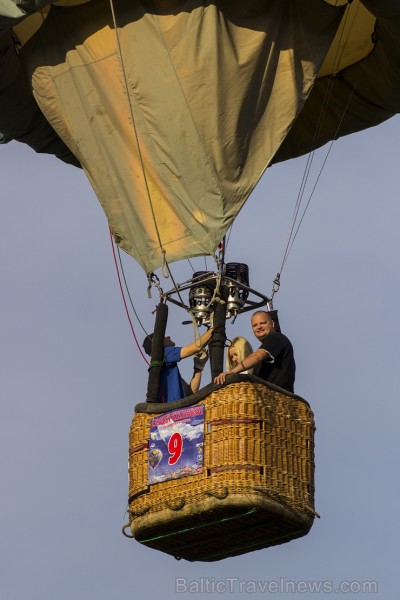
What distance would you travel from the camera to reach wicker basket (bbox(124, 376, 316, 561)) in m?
13.2

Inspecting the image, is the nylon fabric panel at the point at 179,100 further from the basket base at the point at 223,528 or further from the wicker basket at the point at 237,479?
the basket base at the point at 223,528

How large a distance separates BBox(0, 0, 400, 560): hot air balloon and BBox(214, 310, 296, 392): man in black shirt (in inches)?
7.4

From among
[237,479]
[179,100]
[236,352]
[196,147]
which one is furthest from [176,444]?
[179,100]

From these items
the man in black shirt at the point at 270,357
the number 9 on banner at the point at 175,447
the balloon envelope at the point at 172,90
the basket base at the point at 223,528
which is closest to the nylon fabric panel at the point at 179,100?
the balloon envelope at the point at 172,90

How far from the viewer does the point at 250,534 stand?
13.7 metres

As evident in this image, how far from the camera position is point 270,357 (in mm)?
13602

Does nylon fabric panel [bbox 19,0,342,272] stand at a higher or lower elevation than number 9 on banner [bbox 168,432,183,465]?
higher

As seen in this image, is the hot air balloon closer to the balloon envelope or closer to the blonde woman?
the balloon envelope

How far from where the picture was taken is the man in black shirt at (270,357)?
13539mm

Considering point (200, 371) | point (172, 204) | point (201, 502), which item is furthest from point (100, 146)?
point (201, 502)

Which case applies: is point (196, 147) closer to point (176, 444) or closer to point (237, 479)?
point (176, 444)

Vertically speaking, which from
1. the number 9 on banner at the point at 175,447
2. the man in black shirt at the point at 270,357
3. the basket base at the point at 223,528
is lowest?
the basket base at the point at 223,528

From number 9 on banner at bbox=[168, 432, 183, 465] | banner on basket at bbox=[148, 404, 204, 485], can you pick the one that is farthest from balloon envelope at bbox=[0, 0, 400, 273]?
number 9 on banner at bbox=[168, 432, 183, 465]

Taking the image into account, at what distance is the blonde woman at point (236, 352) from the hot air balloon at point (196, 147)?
147 mm
